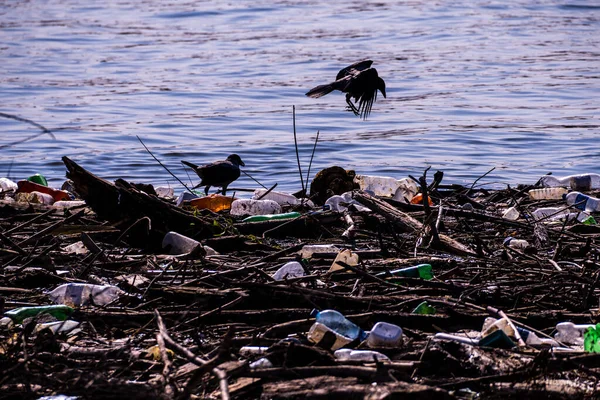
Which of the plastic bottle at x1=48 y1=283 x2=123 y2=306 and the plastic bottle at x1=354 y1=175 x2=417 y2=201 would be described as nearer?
the plastic bottle at x1=48 y1=283 x2=123 y2=306

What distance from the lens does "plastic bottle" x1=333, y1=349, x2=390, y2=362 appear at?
317 centimetres

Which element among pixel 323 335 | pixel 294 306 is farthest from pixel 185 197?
pixel 323 335

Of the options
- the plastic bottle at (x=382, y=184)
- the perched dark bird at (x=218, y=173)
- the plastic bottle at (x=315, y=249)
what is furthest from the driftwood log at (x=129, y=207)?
the plastic bottle at (x=382, y=184)

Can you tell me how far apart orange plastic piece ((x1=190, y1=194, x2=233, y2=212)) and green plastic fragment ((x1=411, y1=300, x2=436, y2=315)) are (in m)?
3.10

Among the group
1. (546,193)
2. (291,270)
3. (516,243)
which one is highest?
(291,270)

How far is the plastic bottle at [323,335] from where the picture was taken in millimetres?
3342

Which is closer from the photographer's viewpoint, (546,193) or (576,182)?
(546,193)

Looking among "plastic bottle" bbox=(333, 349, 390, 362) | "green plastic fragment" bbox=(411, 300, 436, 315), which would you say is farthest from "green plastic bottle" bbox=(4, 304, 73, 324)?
"green plastic fragment" bbox=(411, 300, 436, 315)

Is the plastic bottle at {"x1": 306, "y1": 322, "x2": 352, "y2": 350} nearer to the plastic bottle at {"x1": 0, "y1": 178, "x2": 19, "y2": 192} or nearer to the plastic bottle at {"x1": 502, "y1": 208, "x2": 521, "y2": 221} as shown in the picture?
the plastic bottle at {"x1": 502, "y1": 208, "x2": 521, "y2": 221}

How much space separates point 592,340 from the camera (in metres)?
3.32

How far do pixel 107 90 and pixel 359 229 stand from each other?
1232cm

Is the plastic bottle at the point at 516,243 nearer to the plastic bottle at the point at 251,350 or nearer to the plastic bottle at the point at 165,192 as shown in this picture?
the plastic bottle at the point at 251,350

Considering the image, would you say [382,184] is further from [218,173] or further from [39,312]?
[39,312]

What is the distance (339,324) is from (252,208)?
3042 mm
